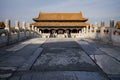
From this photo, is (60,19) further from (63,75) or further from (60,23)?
(63,75)

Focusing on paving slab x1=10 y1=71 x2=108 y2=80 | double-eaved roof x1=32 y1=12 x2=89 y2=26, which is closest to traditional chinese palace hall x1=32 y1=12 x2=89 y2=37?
double-eaved roof x1=32 y1=12 x2=89 y2=26

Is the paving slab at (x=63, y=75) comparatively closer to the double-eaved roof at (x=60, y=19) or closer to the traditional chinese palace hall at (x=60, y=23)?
the traditional chinese palace hall at (x=60, y=23)

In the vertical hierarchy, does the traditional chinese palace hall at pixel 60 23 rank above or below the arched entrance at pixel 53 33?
above

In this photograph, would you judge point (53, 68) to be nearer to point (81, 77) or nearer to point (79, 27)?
point (81, 77)

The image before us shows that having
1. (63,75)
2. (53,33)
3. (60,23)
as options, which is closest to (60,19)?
(60,23)

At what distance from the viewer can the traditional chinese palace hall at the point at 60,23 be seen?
45.8 metres

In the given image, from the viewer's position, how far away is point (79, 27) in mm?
46375

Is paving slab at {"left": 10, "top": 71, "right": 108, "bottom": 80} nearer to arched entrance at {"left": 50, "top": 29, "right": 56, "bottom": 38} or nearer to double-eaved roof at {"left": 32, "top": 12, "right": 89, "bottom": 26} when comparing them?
arched entrance at {"left": 50, "top": 29, "right": 56, "bottom": 38}

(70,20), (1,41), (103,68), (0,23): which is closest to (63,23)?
(70,20)

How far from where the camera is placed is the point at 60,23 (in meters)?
46.9

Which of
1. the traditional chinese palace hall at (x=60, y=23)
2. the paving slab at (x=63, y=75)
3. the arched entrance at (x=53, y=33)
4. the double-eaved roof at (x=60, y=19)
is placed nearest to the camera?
the paving slab at (x=63, y=75)

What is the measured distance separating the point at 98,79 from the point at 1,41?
7.76 metres

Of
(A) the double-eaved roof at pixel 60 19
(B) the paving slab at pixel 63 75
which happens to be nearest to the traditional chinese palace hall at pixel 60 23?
(A) the double-eaved roof at pixel 60 19

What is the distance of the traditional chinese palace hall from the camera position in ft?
150
